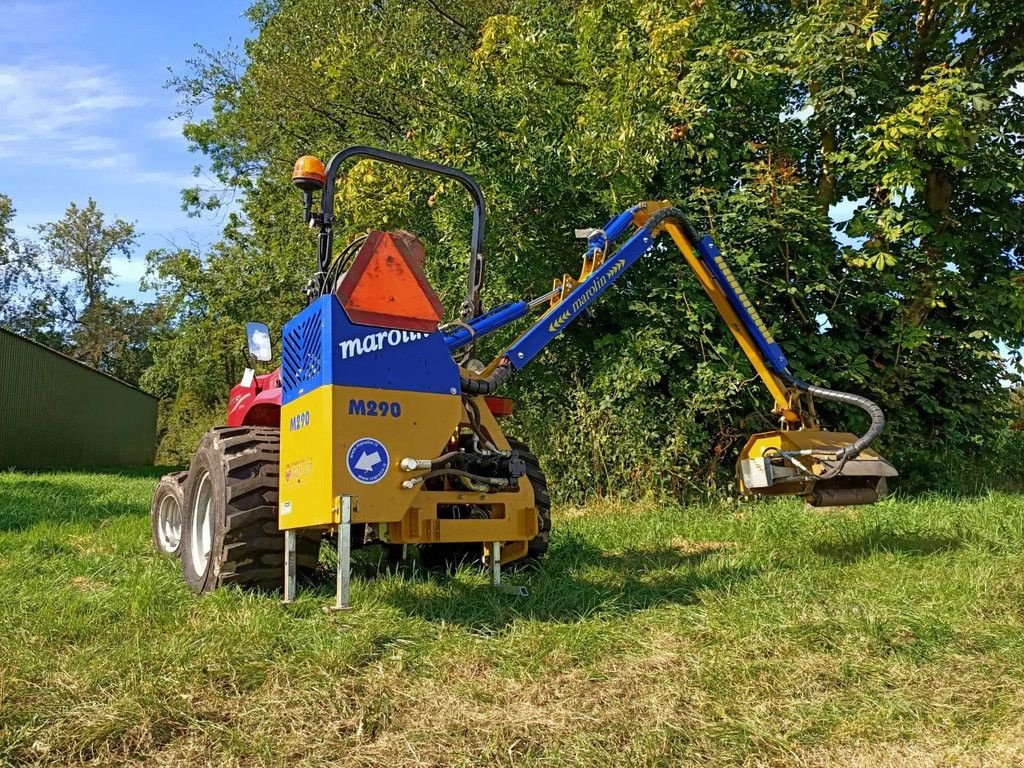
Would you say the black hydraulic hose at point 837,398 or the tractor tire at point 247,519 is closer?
the tractor tire at point 247,519

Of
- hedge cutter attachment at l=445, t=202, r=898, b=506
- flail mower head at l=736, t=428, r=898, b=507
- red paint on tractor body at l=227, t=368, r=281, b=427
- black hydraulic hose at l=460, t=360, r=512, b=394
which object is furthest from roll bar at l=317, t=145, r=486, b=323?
flail mower head at l=736, t=428, r=898, b=507

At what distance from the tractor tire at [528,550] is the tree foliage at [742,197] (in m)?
3.57

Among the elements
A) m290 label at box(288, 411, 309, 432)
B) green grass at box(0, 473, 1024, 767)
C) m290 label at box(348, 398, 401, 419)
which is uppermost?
m290 label at box(348, 398, 401, 419)

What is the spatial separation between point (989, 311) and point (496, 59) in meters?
6.15

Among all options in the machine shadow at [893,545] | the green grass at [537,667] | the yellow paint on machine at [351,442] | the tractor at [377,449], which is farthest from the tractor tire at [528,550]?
the machine shadow at [893,545]

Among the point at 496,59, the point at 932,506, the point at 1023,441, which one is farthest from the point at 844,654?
the point at 1023,441

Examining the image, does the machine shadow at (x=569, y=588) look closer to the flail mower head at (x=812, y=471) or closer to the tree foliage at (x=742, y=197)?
the flail mower head at (x=812, y=471)

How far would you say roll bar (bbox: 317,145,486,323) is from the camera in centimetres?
441

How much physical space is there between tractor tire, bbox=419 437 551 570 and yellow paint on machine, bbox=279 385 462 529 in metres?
1.47

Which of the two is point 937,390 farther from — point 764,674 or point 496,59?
point 764,674

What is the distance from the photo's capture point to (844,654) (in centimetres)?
352

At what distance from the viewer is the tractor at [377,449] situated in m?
3.80

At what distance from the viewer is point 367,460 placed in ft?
12.5

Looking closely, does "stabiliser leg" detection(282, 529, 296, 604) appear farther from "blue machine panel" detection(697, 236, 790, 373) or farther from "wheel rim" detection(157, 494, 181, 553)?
"blue machine panel" detection(697, 236, 790, 373)
